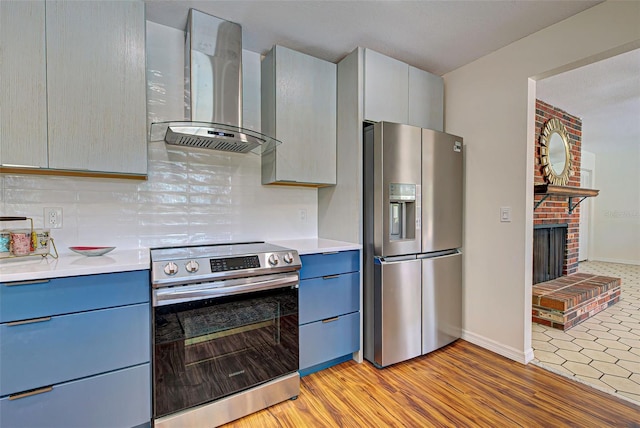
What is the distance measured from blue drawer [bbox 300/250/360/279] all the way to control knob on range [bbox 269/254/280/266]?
0.79 feet

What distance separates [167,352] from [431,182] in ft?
6.83

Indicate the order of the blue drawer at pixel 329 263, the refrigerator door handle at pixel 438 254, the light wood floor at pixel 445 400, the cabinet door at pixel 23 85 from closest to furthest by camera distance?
the cabinet door at pixel 23 85 < the light wood floor at pixel 445 400 < the blue drawer at pixel 329 263 < the refrigerator door handle at pixel 438 254

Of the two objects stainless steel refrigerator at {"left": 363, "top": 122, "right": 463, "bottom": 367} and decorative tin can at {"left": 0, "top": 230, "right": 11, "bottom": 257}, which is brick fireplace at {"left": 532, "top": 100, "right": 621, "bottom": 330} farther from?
decorative tin can at {"left": 0, "top": 230, "right": 11, "bottom": 257}

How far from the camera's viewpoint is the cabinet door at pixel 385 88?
2281 mm

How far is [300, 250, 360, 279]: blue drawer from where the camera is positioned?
6.53ft

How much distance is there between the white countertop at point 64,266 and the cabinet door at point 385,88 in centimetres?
182

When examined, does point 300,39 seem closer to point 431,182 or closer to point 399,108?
point 399,108

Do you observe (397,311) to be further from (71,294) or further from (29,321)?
(29,321)

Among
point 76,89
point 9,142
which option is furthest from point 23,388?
point 76,89

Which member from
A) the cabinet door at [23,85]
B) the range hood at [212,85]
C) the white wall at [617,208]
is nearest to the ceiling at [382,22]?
the range hood at [212,85]

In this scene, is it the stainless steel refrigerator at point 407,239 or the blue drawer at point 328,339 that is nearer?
the blue drawer at point 328,339

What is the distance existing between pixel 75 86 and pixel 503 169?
2894mm

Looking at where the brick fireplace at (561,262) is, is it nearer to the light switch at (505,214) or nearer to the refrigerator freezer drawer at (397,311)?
the light switch at (505,214)

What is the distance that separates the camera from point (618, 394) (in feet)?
6.07
